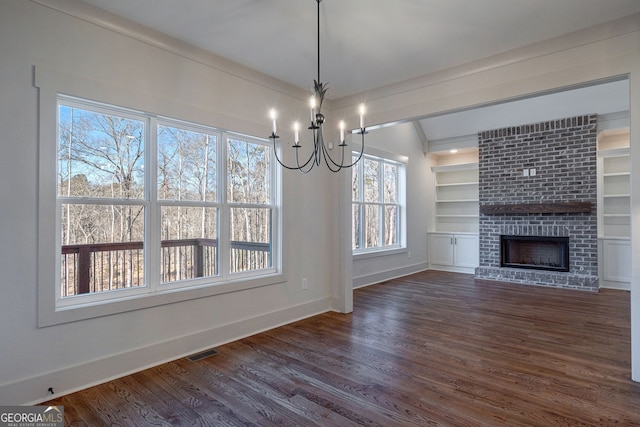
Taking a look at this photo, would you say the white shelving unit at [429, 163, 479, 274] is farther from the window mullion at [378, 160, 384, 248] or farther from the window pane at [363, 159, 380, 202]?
the window pane at [363, 159, 380, 202]

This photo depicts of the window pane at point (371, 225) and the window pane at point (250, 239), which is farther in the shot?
the window pane at point (371, 225)

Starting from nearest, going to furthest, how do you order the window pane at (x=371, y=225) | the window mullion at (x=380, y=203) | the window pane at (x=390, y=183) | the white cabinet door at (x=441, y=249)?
the window pane at (x=371, y=225)
the window mullion at (x=380, y=203)
the window pane at (x=390, y=183)
the white cabinet door at (x=441, y=249)

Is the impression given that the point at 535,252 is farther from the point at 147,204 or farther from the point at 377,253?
the point at 147,204

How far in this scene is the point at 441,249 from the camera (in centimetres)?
785

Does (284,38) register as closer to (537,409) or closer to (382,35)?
(382,35)

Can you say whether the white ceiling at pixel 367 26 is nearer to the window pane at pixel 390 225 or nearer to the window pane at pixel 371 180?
the window pane at pixel 371 180

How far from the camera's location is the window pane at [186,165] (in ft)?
10.2

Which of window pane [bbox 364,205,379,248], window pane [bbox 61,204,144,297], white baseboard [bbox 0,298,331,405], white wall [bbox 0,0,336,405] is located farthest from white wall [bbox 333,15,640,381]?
window pane [bbox 61,204,144,297]

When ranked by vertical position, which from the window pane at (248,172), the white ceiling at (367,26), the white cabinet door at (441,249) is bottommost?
the white cabinet door at (441,249)

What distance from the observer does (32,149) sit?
2346 mm

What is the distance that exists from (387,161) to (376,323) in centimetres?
365

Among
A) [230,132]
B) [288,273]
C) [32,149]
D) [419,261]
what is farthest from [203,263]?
[419,261]

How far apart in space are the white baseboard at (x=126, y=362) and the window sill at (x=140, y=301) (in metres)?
0.35

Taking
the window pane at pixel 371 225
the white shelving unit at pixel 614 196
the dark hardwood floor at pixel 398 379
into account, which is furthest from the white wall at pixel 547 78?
the white shelving unit at pixel 614 196
